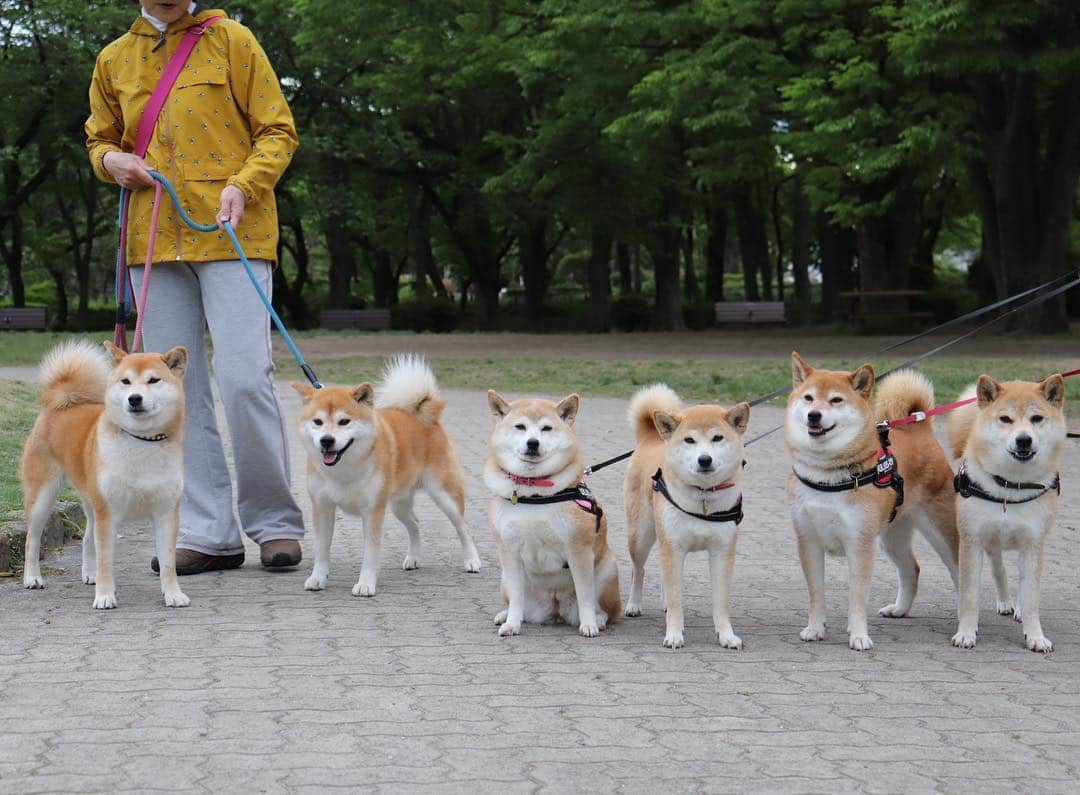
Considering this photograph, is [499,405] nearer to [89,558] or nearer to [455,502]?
[455,502]

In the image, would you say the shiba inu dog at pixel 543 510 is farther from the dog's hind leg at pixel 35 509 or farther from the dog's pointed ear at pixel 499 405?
the dog's hind leg at pixel 35 509

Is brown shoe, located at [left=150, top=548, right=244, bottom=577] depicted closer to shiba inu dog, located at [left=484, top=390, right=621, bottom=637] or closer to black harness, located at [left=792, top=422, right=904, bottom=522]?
shiba inu dog, located at [left=484, top=390, right=621, bottom=637]

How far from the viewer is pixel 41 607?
19.9 feet

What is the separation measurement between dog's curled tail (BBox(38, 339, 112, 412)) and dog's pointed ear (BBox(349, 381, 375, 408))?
3.92ft

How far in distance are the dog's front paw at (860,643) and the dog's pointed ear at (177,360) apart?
3080 millimetres

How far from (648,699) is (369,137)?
107 ft

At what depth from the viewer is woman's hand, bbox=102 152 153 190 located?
6.54 metres

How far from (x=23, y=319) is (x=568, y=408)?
3727 centimetres

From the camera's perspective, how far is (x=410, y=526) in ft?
23.7

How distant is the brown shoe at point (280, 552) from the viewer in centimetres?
684

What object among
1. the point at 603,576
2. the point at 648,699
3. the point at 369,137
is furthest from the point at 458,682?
the point at 369,137

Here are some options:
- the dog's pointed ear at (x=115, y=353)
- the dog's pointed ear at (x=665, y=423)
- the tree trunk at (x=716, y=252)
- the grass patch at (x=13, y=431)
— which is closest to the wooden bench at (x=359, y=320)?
the tree trunk at (x=716, y=252)

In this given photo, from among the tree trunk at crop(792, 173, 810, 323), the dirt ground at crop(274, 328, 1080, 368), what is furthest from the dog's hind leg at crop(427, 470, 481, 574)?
the tree trunk at crop(792, 173, 810, 323)

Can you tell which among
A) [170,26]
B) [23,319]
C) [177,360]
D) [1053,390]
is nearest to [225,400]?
[177,360]
